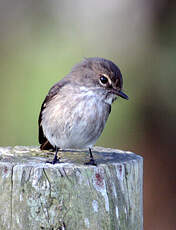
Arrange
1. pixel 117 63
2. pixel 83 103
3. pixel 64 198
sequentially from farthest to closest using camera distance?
pixel 117 63 → pixel 83 103 → pixel 64 198

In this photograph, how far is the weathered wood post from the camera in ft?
10.8

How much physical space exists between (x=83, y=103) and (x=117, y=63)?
4.16 metres

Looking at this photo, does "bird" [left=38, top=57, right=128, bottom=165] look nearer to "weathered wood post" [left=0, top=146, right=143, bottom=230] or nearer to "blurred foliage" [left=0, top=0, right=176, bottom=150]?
"weathered wood post" [left=0, top=146, right=143, bottom=230]

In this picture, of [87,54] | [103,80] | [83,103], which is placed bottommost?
[83,103]

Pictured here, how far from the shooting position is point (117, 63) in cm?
855

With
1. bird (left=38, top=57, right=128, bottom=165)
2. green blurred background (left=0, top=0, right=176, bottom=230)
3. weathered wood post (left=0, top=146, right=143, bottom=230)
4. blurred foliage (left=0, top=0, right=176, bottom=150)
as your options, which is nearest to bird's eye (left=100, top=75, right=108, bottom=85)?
bird (left=38, top=57, right=128, bottom=165)

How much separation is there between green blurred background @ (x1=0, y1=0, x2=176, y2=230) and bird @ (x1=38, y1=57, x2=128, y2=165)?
8.76ft

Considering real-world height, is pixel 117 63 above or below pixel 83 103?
above

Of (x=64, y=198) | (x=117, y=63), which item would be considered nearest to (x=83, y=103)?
(x=64, y=198)

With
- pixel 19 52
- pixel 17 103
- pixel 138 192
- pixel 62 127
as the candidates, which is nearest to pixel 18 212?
pixel 138 192

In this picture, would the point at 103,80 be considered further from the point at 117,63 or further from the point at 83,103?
the point at 117,63

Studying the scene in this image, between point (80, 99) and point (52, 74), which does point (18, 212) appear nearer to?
point (80, 99)

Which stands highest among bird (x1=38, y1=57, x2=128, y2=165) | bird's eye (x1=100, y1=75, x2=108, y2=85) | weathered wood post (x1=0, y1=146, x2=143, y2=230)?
bird's eye (x1=100, y1=75, x2=108, y2=85)

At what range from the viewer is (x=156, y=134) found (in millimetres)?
8016
